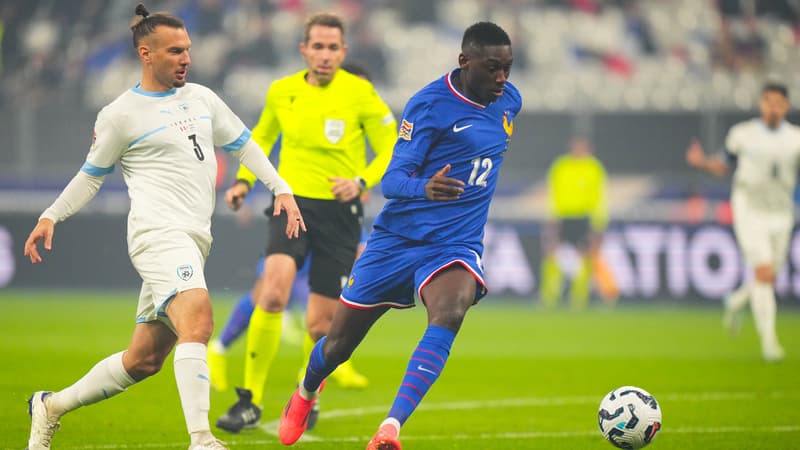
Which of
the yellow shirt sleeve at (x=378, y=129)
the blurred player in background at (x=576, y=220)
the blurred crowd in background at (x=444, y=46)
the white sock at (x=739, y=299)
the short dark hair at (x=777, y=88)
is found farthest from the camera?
the blurred crowd in background at (x=444, y=46)

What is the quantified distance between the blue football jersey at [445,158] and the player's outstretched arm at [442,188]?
0.25 metres

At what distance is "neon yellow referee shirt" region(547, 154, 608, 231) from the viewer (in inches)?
784

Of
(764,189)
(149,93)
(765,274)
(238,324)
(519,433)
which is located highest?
(149,93)

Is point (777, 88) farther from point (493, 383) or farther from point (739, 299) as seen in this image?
point (493, 383)

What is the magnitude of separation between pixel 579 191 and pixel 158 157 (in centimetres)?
1480

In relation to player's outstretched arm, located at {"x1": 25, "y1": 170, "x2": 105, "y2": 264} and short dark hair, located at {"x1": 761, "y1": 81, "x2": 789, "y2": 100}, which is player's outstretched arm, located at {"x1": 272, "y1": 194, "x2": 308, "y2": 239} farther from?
short dark hair, located at {"x1": 761, "y1": 81, "x2": 789, "y2": 100}

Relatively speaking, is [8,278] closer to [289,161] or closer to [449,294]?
[289,161]

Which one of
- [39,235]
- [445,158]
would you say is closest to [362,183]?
[445,158]

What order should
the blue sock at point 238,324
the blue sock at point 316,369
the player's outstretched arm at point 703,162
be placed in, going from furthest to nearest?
1. the player's outstretched arm at point 703,162
2. the blue sock at point 238,324
3. the blue sock at point 316,369

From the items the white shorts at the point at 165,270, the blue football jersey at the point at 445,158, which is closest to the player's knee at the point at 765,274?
the blue football jersey at the point at 445,158

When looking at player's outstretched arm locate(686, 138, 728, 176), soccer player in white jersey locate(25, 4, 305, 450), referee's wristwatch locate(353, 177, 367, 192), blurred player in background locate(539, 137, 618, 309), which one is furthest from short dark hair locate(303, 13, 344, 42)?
blurred player in background locate(539, 137, 618, 309)

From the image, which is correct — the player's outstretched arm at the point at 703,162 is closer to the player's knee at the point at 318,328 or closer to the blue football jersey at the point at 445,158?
the player's knee at the point at 318,328

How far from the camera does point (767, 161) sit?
40.0ft

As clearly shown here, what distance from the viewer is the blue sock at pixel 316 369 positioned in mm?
6343
